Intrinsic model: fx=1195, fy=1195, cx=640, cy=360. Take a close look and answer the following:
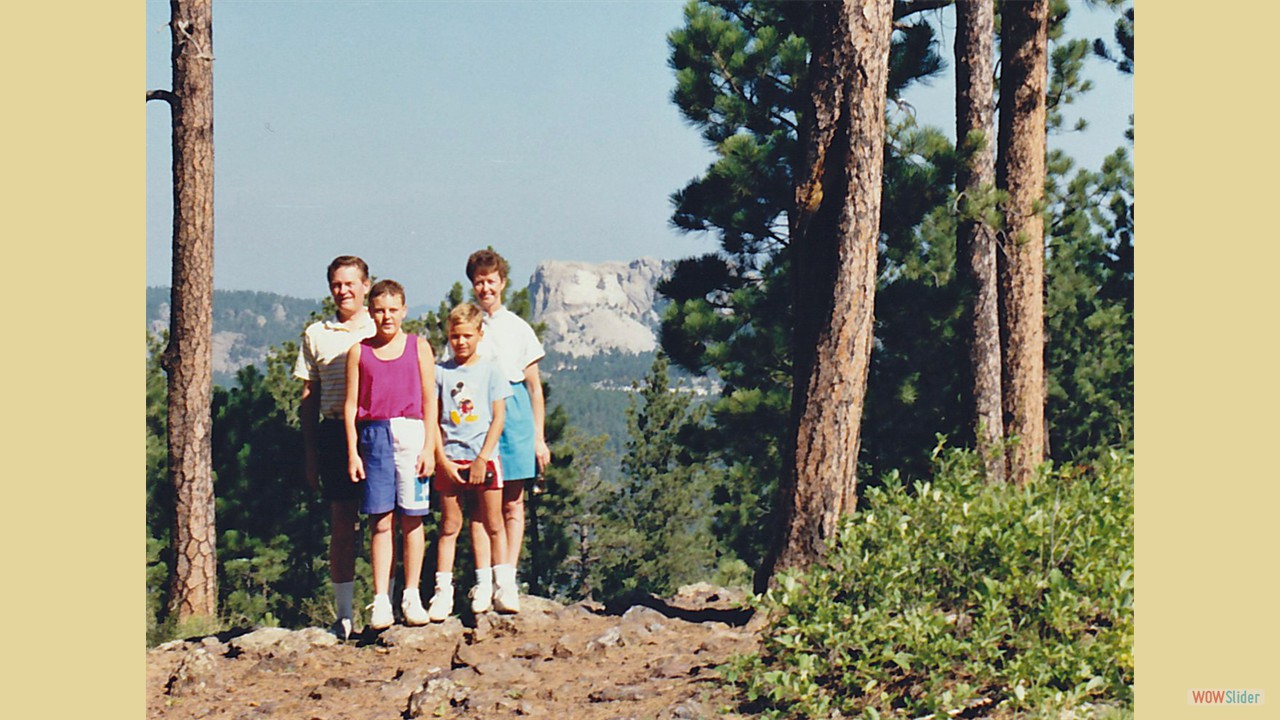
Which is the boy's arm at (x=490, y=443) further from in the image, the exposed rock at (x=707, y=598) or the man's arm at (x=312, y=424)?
the exposed rock at (x=707, y=598)

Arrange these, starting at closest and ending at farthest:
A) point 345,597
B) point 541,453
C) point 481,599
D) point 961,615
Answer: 1. point 961,615
2. point 345,597
3. point 481,599
4. point 541,453

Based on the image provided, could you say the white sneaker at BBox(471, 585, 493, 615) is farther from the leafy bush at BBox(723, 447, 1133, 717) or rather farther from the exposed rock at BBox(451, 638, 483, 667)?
the leafy bush at BBox(723, 447, 1133, 717)

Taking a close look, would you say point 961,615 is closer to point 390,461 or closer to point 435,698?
point 435,698

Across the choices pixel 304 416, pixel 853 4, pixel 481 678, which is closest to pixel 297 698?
pixel 481 678

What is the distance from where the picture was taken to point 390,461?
5.63 meters

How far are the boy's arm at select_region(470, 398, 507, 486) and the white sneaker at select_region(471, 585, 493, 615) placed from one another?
24.5 inches

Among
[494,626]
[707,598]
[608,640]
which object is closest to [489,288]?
[494,626]

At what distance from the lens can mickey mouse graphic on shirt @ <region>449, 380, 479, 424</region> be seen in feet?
18.9

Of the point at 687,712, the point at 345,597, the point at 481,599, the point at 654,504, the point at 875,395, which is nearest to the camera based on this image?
the point at 687,712

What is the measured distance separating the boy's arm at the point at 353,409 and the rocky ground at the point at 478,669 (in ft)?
2.98

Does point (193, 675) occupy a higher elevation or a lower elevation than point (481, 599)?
lower

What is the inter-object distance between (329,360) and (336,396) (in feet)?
0.57

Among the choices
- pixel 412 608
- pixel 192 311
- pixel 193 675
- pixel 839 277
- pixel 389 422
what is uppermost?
pixel 839 277

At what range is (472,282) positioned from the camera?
577 cm
